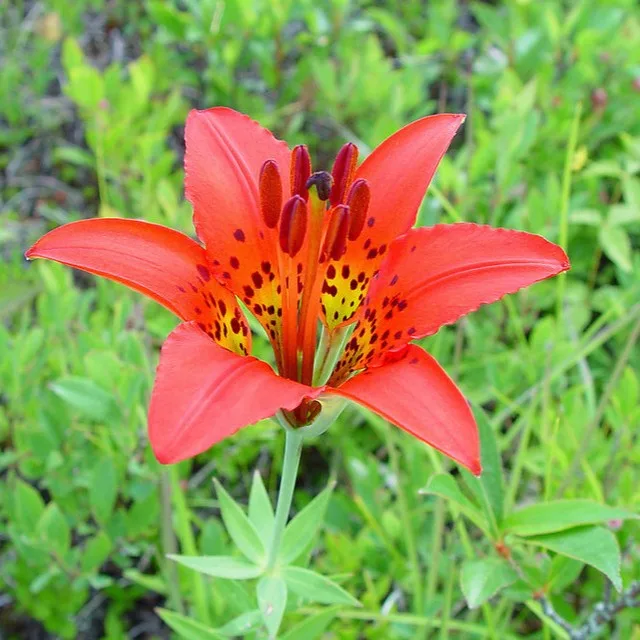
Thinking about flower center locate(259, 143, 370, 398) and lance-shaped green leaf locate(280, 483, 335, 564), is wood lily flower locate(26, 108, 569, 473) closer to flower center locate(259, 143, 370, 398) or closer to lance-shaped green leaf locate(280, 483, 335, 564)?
flower center locate(259, 143, 370, 398)

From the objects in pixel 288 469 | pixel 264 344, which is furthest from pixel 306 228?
pixel 264 344

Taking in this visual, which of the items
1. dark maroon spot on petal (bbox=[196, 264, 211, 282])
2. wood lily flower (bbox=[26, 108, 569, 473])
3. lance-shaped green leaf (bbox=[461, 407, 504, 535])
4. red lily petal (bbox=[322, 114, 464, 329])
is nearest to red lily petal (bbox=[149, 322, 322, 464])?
wood lily flower (bbox=[26, 108, 569, 473])

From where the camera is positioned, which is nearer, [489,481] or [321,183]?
[321,183]

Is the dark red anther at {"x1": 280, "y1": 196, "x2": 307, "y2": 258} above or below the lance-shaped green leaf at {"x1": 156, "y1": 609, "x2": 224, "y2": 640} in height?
above

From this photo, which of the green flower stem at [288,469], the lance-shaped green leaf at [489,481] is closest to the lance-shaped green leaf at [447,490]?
the lance-shaped green leaf at [489,481]

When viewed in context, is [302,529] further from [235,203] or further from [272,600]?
[235,203]
